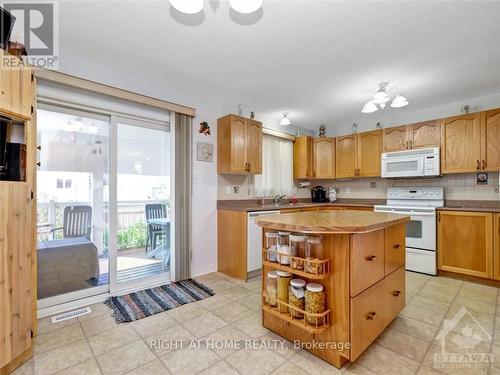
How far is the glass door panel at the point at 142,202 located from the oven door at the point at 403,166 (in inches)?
134

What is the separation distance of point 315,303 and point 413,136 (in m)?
3.43

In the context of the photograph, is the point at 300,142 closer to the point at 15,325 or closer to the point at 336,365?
the point at 336,365

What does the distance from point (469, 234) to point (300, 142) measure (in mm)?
2885

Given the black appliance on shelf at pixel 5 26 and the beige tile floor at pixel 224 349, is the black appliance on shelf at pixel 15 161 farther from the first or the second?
the beige tile floor at pixel 224 349

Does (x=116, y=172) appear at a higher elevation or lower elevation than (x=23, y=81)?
lower

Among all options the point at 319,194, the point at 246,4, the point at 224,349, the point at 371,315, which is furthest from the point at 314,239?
the point at 319,194

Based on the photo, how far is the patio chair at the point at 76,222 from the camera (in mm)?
2502

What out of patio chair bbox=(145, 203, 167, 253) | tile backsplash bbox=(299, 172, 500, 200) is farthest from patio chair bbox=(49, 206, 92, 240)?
tile backsplash bbox=(299, 172, 500, 200)

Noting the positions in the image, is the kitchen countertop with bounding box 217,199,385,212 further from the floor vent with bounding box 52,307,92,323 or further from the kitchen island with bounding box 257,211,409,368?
the floor vent with bounding box 52,307,92,323

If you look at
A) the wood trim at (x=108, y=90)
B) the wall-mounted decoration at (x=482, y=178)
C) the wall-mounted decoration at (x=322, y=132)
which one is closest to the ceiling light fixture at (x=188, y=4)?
the wood trim at (x=108, y=90)

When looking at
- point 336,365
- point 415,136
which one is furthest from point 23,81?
point 415,136

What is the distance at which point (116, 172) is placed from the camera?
2.77m

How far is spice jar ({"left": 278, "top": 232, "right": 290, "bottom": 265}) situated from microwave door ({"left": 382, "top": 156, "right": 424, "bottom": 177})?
2978mm

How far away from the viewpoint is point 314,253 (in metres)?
1.63
